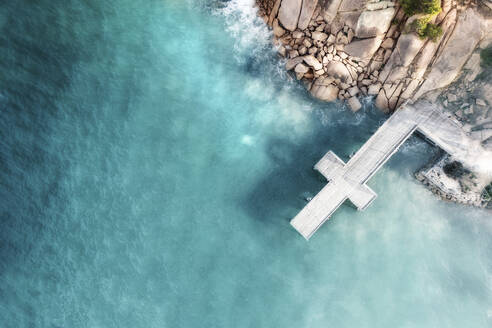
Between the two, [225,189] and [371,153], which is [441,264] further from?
[225,189]

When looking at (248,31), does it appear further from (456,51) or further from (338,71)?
(456,51)

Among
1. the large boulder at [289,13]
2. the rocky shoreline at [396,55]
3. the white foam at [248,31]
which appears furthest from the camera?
the white foam at [248,31]

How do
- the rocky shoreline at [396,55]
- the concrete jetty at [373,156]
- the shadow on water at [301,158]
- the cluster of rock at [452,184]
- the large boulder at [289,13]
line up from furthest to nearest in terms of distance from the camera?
the cluster of rock at [452,184] → the shadow on water at [301,158] → the large boulder at [289,13] → the concrete jetty at [373,156] → the rocky shoreline at [396,55]

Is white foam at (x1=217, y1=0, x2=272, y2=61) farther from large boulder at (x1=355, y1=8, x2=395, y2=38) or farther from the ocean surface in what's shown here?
large boulder at (x1=355, y1=8, x2=395, y2=38)

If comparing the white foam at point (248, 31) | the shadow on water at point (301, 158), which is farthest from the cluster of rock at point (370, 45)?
the shadow on water at point (301, 158)

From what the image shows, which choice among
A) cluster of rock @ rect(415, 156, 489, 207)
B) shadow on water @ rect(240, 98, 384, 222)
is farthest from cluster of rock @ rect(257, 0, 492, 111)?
cluster of rock @ rect(415, 156, 489, 207)

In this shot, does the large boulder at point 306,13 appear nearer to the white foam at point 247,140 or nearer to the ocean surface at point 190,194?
the ocean surface at point 190,194

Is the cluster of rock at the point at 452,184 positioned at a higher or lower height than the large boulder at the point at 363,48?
lower
